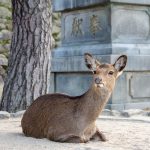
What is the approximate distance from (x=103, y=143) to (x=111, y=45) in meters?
4.16

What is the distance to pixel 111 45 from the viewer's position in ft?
31.3

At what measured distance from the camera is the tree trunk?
28.2 ft

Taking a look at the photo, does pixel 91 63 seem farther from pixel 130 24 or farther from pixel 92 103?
pixel 130 24

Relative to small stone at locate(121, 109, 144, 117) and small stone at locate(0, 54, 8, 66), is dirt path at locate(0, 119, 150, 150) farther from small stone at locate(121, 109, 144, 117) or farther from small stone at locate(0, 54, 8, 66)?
small stone at locate(0, 54, 8, 66)

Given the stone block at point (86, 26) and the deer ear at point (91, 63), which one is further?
A: the stone block at point (86, 26)

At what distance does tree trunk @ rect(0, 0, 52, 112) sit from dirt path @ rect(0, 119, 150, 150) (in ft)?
4.00

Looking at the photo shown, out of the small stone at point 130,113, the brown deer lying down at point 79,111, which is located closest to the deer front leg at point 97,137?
the brown deer lying down at point 79,111

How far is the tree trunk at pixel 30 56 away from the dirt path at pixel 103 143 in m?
1.22

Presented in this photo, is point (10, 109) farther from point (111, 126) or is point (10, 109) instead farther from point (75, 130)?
point (75, 130)

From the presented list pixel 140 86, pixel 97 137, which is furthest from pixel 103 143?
pixel 140 86

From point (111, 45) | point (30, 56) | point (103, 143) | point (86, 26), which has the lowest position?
point (103, 143)

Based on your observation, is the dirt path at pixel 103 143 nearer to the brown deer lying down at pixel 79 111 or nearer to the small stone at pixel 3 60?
the brown deer lying down at pixel 79 111

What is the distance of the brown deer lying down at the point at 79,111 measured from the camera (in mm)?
5391

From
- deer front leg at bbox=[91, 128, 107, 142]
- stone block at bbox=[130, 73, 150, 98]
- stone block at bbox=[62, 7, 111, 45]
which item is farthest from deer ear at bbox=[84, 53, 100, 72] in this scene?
stone block at bbox=[62, 7, 111, 45]
